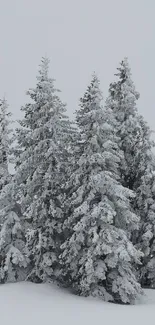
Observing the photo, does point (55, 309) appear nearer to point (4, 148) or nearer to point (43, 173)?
point (43, 173)

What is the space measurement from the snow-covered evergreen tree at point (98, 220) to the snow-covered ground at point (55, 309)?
1.62m

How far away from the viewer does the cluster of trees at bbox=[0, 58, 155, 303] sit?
2236 cm

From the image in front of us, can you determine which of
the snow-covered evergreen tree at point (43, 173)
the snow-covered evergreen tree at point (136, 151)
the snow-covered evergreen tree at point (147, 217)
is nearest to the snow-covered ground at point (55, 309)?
the snow-covered evergreen tree at point (43, 173)

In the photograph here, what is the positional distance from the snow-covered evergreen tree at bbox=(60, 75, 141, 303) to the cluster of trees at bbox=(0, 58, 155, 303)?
0.06 metres

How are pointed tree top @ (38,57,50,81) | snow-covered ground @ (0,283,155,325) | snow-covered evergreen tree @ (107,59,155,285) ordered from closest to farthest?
snow-covered ground @ (0,283,155,325), pointed tree top @ (38,57,50,81), snow-covered evergreen tree @ (107,59,155,285)

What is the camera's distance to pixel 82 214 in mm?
23797

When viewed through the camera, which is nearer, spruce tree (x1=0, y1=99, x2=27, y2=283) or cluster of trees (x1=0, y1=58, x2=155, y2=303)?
cluster of trees (x1=0, y1=58, x2=155, y2=303)

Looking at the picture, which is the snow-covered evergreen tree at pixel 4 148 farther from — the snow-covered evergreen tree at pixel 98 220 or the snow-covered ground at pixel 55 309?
the snow-covered ground at pixel 55 309

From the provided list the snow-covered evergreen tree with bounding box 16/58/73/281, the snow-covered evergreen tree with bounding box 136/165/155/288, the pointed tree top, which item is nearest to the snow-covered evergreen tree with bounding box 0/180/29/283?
the snow-covered evergreen tree with bounding box 16/58/73/281

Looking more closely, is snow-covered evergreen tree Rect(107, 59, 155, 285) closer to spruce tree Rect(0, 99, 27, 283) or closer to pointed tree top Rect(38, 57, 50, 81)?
pointed tree top Rect(38, 57, 50, 81)

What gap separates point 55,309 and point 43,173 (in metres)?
8.87

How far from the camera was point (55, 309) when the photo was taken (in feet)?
61.5

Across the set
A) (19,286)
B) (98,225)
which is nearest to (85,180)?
(98,225)

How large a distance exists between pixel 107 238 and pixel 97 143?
586 centimetres
